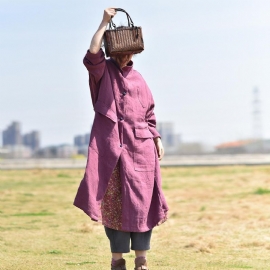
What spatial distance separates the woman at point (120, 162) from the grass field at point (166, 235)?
3.25ft

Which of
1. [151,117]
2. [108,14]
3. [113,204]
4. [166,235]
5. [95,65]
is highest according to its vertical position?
[108,14]

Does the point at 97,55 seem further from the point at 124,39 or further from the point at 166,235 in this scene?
the point at 166,235

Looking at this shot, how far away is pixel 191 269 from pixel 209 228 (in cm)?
334

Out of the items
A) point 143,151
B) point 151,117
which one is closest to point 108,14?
point 151,117

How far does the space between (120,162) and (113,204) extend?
0.28m

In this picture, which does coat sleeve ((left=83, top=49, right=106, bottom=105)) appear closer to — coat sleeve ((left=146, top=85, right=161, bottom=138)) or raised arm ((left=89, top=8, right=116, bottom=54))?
raised arm ((left=89, top=8, right=116, bottom=54))

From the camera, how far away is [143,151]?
5734mm

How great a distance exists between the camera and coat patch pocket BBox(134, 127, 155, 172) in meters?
5.71

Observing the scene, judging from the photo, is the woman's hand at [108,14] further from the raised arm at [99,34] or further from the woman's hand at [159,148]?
the woman's hand at [159,148]

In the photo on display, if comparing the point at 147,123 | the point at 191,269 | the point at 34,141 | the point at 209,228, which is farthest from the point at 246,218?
the point at 34,141

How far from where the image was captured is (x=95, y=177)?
5.61 metres

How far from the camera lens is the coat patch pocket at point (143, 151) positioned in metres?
5.71

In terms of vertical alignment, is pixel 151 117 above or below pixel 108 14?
below

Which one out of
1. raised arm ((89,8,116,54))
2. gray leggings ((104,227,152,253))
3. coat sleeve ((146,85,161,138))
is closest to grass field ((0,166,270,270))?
gray leggings ((104,227,152,253))
